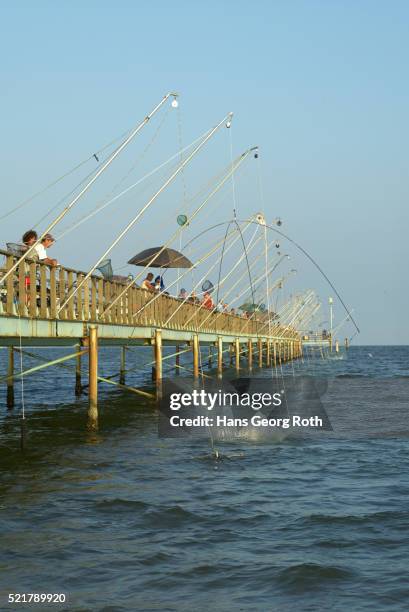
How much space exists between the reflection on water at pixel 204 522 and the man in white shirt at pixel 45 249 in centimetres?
431

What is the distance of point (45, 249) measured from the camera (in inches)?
861

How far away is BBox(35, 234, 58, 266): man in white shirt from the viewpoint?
2117 cm

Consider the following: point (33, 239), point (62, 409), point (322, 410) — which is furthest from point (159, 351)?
point (33, 239)

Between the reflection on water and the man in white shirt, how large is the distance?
431 centimetres

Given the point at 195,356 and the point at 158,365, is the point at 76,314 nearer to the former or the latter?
the point at 158,365

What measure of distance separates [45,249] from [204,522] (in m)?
10.7

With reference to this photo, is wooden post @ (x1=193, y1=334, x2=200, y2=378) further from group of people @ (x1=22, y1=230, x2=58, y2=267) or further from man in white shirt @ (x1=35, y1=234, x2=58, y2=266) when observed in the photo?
group of people @ (x1=22, y1=230, x2=58, y2=267)

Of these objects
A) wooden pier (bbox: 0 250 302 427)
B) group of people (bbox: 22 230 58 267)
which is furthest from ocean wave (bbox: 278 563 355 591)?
group of people (bbox: 22 230 58 267)

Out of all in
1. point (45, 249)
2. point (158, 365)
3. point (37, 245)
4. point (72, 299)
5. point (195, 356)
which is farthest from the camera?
point (195, 356)

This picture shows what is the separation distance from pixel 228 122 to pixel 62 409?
1185 cm

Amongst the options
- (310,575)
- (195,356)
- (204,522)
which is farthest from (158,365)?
(310,575)

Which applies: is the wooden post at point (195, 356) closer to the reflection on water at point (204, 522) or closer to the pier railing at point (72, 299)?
the pier railing at point (72, 299)

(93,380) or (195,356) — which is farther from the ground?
(195,356)

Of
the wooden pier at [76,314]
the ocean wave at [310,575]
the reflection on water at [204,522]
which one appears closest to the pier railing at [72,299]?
the wooden pier at [76,314]
